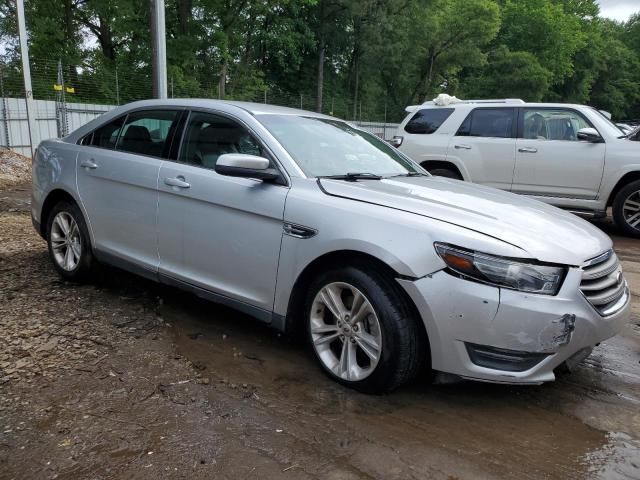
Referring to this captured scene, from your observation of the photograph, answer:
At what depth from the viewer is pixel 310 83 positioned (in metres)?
41.5

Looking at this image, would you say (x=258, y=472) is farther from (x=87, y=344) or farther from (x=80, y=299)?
(x=80, y=299)

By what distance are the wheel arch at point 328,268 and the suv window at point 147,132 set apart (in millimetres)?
1613

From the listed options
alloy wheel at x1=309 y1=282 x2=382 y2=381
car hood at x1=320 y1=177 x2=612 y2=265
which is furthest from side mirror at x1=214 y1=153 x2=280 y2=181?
alloy wheel at x1=309 y1=282 x2=382 y2=381

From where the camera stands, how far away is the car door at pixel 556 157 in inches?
306

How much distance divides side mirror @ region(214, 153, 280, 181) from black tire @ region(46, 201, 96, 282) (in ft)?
6.03

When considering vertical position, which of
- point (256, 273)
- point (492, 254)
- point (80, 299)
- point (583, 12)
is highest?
point (583, 12)

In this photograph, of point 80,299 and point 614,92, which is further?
point 614,92

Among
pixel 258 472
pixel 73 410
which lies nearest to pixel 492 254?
pixel 258 472

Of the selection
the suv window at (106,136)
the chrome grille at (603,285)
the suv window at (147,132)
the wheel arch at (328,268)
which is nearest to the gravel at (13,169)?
the suv window at (106,136)

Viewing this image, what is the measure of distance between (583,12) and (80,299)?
66327 mm

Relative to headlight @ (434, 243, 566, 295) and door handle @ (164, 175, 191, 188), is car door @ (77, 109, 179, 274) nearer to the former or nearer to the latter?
door handle @ (164, 175, 191, 188)

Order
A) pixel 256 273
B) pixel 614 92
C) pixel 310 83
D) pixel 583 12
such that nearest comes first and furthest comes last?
pixel 256 273 < pixel 310 83 < pixel 583 12 < pixel 614 92

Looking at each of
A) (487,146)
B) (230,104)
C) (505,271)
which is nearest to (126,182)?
(230,104)

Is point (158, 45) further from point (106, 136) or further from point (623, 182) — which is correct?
point (623, 182)
